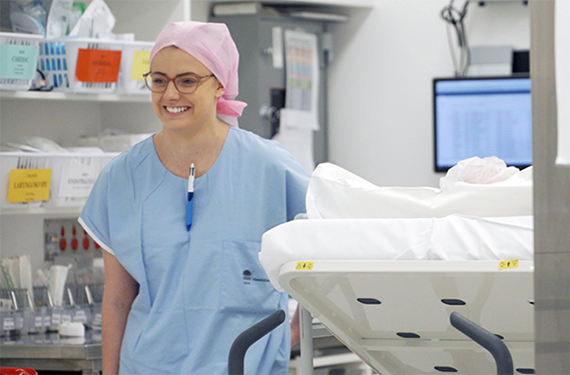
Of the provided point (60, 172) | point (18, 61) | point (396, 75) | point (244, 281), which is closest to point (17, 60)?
point (18, 61)

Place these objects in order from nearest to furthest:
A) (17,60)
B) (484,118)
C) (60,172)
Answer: (17,60), (60,172), (484,118)

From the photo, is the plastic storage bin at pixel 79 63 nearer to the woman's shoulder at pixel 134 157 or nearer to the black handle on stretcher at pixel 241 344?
the woman's shoulder at pixel 134 157

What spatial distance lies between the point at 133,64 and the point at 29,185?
18.2 inches

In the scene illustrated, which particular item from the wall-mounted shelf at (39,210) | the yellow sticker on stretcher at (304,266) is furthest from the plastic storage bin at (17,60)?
the yellow sticker on stretcher at (304,266)

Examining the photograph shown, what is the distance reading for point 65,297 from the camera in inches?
91.9

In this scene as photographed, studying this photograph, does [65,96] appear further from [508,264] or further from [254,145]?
[508,264]

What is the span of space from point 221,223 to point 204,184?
0.30 ft

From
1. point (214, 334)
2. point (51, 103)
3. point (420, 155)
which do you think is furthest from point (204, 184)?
point (420, 155)

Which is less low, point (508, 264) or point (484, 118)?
point (484, 118)

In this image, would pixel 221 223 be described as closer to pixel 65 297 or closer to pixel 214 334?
pixel 214 334

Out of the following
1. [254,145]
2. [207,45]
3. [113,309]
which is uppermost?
[207,45]

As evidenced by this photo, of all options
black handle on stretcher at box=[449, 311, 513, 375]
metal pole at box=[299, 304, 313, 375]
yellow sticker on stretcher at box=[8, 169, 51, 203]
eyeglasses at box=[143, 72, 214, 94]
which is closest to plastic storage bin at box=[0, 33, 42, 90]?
yellow sticker on stretcher at box=[8, 169, 51, 203]

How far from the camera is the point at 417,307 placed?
1229 mm

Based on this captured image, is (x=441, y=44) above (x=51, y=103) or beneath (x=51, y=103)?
above
